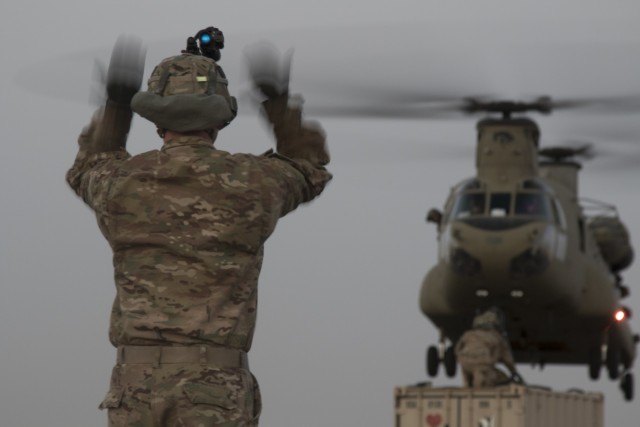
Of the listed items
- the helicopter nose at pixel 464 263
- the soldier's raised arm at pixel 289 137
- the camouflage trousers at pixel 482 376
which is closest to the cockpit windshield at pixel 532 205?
the helicopter nose at pixel 464 263

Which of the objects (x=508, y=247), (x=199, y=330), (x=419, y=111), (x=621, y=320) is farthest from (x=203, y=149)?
(x=621, y=320)

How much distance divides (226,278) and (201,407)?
14.8 inches

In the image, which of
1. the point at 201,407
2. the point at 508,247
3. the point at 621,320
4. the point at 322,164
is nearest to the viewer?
the point at 201,407

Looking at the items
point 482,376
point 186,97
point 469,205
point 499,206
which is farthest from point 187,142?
point 499,206

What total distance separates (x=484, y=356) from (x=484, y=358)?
28mm

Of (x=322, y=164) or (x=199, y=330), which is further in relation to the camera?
(x=322, y=164)

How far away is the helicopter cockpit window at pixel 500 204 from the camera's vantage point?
24.2 metres

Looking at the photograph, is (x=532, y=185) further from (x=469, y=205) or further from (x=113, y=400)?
(x=113, y=400)

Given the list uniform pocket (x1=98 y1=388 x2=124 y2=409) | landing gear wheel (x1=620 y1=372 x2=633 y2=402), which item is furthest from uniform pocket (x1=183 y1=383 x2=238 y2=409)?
landing gear wheel (x1=620 y1=372 x2=633 y2=402)

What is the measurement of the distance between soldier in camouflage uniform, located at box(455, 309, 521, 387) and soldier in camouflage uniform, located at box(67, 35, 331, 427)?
18.1m

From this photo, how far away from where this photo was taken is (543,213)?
24.6m

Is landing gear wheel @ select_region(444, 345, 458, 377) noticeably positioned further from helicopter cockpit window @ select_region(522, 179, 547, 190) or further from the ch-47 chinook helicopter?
helicopter cockpit window @ select_region(522, 179, 547, 190)

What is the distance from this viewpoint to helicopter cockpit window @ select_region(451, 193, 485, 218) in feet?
79.2

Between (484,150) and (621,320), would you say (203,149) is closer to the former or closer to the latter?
(484,150)
